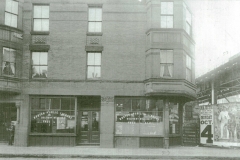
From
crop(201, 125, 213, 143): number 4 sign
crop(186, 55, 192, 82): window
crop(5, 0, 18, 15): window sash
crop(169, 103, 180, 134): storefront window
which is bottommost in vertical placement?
crop(201, 125, 213, 143): number 4 sign

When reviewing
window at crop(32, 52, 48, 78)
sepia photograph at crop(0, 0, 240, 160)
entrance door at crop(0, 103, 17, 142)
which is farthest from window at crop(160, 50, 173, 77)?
entrance door at crop(0, 103, 17, 142)

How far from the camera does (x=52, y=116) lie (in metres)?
21.4

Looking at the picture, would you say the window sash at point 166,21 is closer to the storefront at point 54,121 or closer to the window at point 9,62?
the storefront at point 54,121

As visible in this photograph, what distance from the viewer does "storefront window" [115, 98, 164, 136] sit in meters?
21.4

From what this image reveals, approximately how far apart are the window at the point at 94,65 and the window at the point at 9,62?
16.0 feet

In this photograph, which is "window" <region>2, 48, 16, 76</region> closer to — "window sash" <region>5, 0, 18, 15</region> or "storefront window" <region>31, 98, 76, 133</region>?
"storefront window" <region>31, 98, 76, 133</region>

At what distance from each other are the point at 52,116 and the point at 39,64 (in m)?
3.59

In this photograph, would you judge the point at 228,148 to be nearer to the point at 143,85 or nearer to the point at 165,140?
the point at 165,140

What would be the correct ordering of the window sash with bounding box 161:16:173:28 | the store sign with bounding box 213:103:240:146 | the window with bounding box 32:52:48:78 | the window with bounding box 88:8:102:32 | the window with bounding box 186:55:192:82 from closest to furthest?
1. the store sign with bounding box 213:103:240:146
2. the window sash with bounding box 161:16:173:28
3. the window with bounding box 32:52:48:78
4. the window with bounding box 88:8:102:32
5. the window with bounding box 186:55:192:82

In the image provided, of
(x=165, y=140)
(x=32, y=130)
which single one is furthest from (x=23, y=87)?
(x=165, y=140)

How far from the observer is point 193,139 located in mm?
23031

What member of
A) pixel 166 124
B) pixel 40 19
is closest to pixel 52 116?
pixel 40 19

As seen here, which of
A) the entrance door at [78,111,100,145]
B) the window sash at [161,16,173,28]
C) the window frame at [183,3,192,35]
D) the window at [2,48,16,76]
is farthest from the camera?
the window frame at [183,3,192,35]

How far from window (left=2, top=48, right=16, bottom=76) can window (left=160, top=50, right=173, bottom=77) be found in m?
9.66
